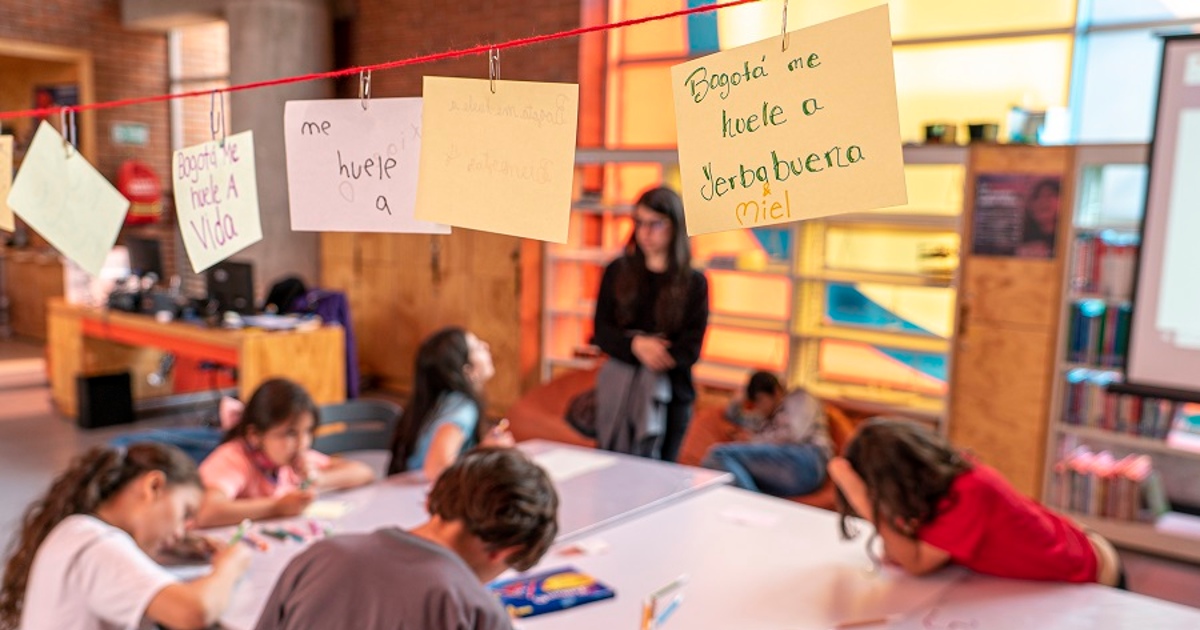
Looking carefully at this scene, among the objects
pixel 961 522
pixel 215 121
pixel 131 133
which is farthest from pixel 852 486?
pixel 131 133

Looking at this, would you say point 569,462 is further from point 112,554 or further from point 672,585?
point 112,554

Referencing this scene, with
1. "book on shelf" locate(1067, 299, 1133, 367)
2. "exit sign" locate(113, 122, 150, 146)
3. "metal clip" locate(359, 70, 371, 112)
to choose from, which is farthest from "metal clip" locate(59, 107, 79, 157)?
"exit sign" locate(113, 122, 150, 146)

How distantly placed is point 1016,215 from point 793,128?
3885 mm

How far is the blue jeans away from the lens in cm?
370

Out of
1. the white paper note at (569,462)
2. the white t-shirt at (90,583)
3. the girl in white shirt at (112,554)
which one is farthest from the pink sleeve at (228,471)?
the white paper note at (569,462)

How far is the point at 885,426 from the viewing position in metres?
2.15

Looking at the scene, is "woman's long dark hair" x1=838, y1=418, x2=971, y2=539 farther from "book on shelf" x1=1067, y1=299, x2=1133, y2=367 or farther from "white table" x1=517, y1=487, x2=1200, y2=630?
"book on shelf" x1=1067, y1=299, x2=1133, y2=367

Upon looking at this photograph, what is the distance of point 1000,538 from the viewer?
2.05 m

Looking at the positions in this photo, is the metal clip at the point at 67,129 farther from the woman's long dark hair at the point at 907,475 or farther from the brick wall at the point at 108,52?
the brick wall at the point at 108,52

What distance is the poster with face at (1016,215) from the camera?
4.33 m

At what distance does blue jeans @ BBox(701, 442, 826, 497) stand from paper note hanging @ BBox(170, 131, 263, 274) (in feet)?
8.50

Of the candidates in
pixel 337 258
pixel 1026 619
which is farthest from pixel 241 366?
pixel 1026 619

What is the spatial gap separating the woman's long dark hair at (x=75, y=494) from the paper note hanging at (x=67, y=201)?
53 cm

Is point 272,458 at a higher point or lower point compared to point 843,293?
lower
